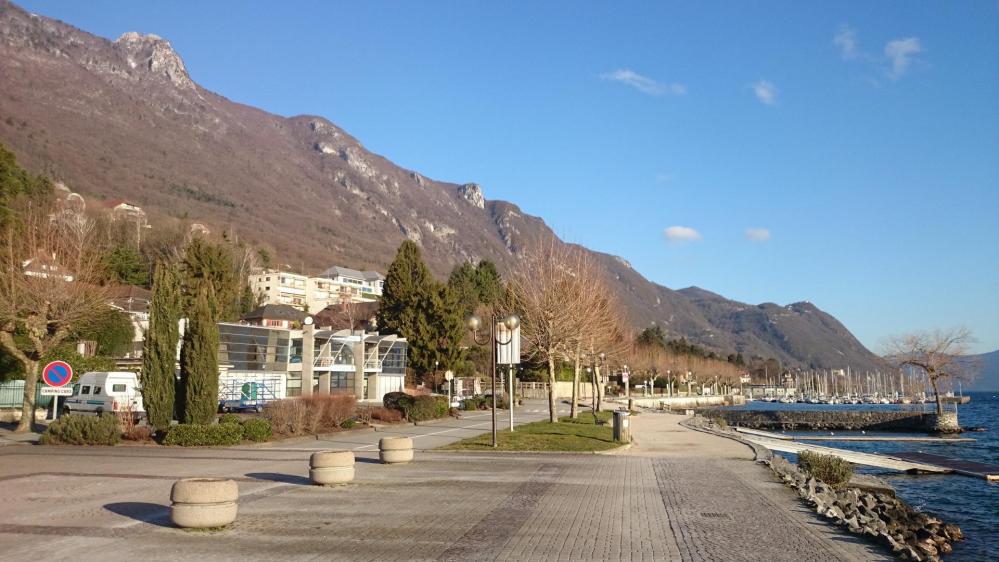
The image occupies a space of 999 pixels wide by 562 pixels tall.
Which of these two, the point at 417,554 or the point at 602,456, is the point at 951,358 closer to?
the point at 602,456

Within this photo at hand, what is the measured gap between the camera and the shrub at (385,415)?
35219mm

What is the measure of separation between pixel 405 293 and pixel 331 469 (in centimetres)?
5265

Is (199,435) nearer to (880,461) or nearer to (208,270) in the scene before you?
(880,461)

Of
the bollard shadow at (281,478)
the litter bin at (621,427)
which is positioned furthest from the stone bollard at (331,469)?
the litter bin at (621,427)

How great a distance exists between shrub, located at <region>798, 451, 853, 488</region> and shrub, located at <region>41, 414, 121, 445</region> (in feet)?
70.4

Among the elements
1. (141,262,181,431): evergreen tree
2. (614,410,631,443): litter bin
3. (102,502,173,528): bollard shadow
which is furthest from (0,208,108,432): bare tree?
(614,410,631,443): litter bin

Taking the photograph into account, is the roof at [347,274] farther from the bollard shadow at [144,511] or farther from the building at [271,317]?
the bollard shadow at [144,511]

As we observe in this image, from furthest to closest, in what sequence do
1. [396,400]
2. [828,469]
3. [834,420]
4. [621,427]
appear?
[834,420] → [396,400] → [621,427] → [828,469]

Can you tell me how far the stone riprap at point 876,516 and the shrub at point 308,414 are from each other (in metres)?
16.7

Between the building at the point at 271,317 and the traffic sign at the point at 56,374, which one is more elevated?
the building at the point at 271,317

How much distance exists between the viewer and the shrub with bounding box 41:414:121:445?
23.6 meters

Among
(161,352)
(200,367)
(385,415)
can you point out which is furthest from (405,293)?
(161,352)

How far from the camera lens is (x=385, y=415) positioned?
35.5m

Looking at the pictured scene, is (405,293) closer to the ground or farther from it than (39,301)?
farther from it
